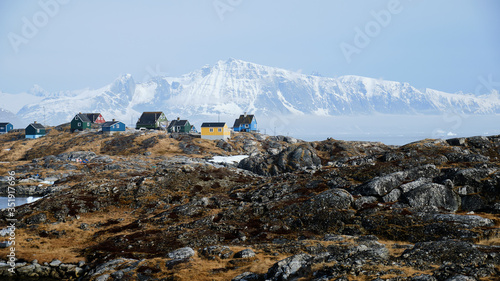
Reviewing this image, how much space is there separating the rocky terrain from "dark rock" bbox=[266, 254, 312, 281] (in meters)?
0.09

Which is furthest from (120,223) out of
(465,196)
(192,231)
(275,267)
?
(465,196)

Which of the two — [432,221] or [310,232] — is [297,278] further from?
[432,221]

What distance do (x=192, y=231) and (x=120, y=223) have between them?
14.1m

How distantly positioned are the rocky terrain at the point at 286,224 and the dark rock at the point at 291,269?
0.09m

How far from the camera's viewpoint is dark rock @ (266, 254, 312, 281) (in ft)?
88.9

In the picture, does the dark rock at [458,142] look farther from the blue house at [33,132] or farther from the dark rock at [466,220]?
the blue house at [33,132]

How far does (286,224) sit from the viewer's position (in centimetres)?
4528

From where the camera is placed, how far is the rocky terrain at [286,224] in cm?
2844

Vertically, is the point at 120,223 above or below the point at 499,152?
below

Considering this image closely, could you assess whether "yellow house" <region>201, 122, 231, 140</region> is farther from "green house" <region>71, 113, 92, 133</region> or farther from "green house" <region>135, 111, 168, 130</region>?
"green house" <region>71, 113, 92, 133</region>

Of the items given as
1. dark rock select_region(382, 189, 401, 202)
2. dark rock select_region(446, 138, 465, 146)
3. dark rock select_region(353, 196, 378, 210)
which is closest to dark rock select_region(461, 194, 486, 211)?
dark rock select_region(382, 189, 401, 202)

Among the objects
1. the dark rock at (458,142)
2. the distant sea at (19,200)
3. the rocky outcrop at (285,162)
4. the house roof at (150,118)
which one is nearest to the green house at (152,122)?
the house roof at (150,118)

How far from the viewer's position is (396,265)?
87.7 ft

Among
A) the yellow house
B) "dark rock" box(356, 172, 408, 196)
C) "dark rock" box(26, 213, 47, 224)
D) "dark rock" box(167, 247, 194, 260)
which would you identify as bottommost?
"dark rock" box(26, 213, 47, 224)
